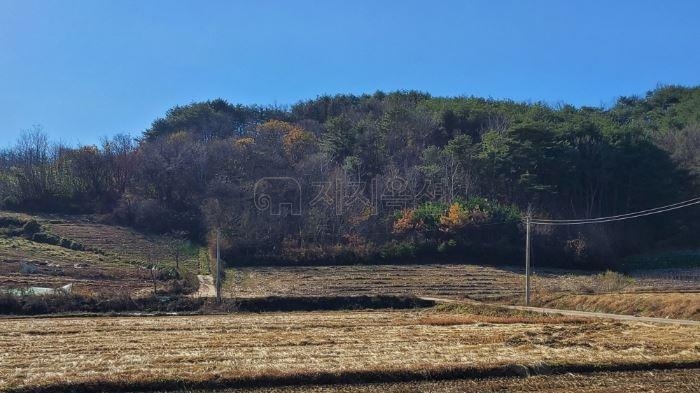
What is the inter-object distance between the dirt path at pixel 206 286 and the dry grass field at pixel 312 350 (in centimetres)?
915

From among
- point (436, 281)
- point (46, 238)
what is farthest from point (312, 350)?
point (46, 238)

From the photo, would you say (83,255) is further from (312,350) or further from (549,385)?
(549,385)

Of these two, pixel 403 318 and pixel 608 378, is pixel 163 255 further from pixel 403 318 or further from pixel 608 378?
pixel 608 378

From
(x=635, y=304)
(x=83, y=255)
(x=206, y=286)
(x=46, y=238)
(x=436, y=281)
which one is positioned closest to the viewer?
(x=635, y=304)

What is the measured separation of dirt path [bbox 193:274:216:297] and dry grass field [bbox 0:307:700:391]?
30.0ft

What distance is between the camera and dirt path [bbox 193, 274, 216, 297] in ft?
107

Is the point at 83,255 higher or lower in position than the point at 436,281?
higher

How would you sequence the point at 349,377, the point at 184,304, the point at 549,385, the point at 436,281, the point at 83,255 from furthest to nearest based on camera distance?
the point at 83,255, the point at 436,281, the point at 184,304, the point at 349,377, the point at 549,385

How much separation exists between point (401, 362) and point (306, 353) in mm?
2479

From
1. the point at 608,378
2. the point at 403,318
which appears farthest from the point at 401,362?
the point at 403,318

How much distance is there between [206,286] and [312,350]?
2110 centimetres

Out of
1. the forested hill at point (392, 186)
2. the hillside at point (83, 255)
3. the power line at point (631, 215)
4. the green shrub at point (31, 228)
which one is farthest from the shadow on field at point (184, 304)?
the power line at point (631, 215)

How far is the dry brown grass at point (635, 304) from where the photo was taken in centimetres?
2306

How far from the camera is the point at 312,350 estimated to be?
51.6ft
